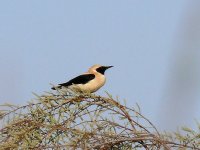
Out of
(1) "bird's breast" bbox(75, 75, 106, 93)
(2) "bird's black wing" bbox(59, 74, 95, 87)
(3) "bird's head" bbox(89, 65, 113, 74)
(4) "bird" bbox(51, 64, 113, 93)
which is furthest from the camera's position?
(3) "bird's head" bbox(89, 65, 113, 74)

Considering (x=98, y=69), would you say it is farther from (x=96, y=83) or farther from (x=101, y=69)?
(x=96, y=83)

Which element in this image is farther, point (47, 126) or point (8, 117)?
point (8, 117)

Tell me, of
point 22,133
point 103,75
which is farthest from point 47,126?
point 103,75

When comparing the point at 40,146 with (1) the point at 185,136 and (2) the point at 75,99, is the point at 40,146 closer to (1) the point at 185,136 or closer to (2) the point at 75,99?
(2) the point at 75,99

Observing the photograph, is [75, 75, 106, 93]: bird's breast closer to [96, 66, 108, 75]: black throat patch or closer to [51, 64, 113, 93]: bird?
[51, 64, 113, 93]: bird

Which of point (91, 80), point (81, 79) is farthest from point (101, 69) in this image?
point (81, 79)

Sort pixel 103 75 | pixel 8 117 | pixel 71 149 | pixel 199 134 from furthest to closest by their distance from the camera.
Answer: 1. pixel 103 75
2. pixel 8 117
3. pixel 199 134
4. pixel 71 149

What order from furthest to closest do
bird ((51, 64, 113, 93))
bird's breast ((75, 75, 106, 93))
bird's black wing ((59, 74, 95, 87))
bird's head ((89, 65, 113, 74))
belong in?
bird's head ((89, 65, 113, 74)) < bird's breast ((75, 75, 106, 93)) < bird's black wing ((59, 74, 95, 87)) < bird ((51, 64, 113, 93))

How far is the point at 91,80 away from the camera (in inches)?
451

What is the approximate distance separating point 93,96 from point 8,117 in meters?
1.01

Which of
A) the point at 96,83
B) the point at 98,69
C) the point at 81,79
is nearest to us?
the point at 81,79

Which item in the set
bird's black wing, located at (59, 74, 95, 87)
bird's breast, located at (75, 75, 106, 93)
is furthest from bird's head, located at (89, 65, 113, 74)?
bird's breast, located at (75, 75, 106, 93)

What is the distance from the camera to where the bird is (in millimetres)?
10829

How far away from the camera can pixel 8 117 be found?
6.43 metres
